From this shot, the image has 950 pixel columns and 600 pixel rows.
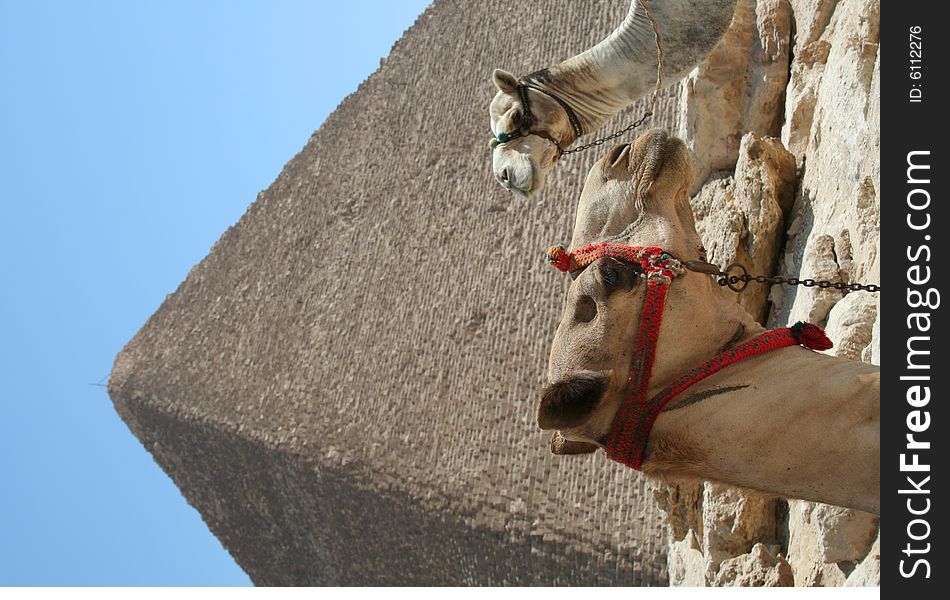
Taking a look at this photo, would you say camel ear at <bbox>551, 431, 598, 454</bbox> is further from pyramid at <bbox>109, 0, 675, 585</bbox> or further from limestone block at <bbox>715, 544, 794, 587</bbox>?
pyramid at <bbox>109, 0, 675, 585</bbox>

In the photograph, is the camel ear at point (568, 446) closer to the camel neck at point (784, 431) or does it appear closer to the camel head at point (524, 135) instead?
the camel neck at point (784, 431)

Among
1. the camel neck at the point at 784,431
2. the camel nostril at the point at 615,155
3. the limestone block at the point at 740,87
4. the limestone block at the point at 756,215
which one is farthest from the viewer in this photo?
the limestone block at the point at 740,87

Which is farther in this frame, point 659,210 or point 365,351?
point 365,351

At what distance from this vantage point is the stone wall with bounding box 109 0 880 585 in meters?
3.00

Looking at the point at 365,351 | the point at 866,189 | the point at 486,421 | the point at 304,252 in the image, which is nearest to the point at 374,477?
the point at 486,421

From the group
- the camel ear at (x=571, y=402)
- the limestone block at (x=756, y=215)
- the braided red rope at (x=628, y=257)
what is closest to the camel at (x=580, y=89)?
the braided red rope at (x=628, y=257)

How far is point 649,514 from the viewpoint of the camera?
4.46m

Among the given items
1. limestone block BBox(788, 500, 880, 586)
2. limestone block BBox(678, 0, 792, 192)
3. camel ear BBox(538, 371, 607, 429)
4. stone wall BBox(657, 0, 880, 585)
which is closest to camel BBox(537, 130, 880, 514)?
camel ear BBox(538, 371, 607, 429)

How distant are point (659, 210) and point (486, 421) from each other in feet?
15.0

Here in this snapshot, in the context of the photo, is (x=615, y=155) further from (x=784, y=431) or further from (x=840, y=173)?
(x=840, y=173)

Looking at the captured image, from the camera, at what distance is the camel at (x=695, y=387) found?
125 centimetres

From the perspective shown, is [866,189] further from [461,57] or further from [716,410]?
[461,57]

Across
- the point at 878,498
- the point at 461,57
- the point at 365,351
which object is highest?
the point at 461,57
